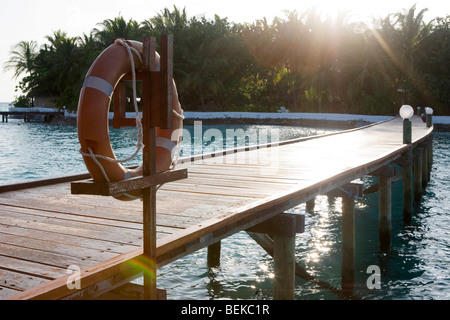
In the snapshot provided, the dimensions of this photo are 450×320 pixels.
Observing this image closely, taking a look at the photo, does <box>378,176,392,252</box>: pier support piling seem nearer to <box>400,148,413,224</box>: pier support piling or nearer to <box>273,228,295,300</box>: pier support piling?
<box>400,148,413,224</box>: pier support piling

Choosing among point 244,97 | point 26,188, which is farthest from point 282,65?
point 26,188

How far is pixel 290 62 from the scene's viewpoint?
37000 mm

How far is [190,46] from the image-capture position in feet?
130

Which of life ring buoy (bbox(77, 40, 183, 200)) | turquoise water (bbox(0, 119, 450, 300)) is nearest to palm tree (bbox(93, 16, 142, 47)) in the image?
turquoise water (bbox(0, 119, 450, 300))

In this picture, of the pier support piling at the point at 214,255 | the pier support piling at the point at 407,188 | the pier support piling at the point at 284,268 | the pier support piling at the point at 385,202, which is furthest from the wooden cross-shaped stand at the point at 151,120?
the pier support piling at the point at 407,188

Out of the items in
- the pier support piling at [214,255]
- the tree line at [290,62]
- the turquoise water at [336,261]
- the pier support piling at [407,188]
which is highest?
the tree line at [290,62]

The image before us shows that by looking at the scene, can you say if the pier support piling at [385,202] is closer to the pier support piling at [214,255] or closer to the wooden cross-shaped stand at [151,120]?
the pier support piling at [214,255]

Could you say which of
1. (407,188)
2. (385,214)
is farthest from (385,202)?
(407,188)

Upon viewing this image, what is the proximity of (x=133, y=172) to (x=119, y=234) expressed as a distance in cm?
47

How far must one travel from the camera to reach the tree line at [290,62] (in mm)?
31891

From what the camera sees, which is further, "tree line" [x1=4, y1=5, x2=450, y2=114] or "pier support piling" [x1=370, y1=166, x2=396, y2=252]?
"tree line" [x1=4, y1=5, x2=450, y2=114]

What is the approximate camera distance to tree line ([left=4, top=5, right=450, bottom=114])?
105 ft

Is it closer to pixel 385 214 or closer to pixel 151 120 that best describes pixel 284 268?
pixel 151 120

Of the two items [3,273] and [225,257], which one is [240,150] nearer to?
[225,257]
